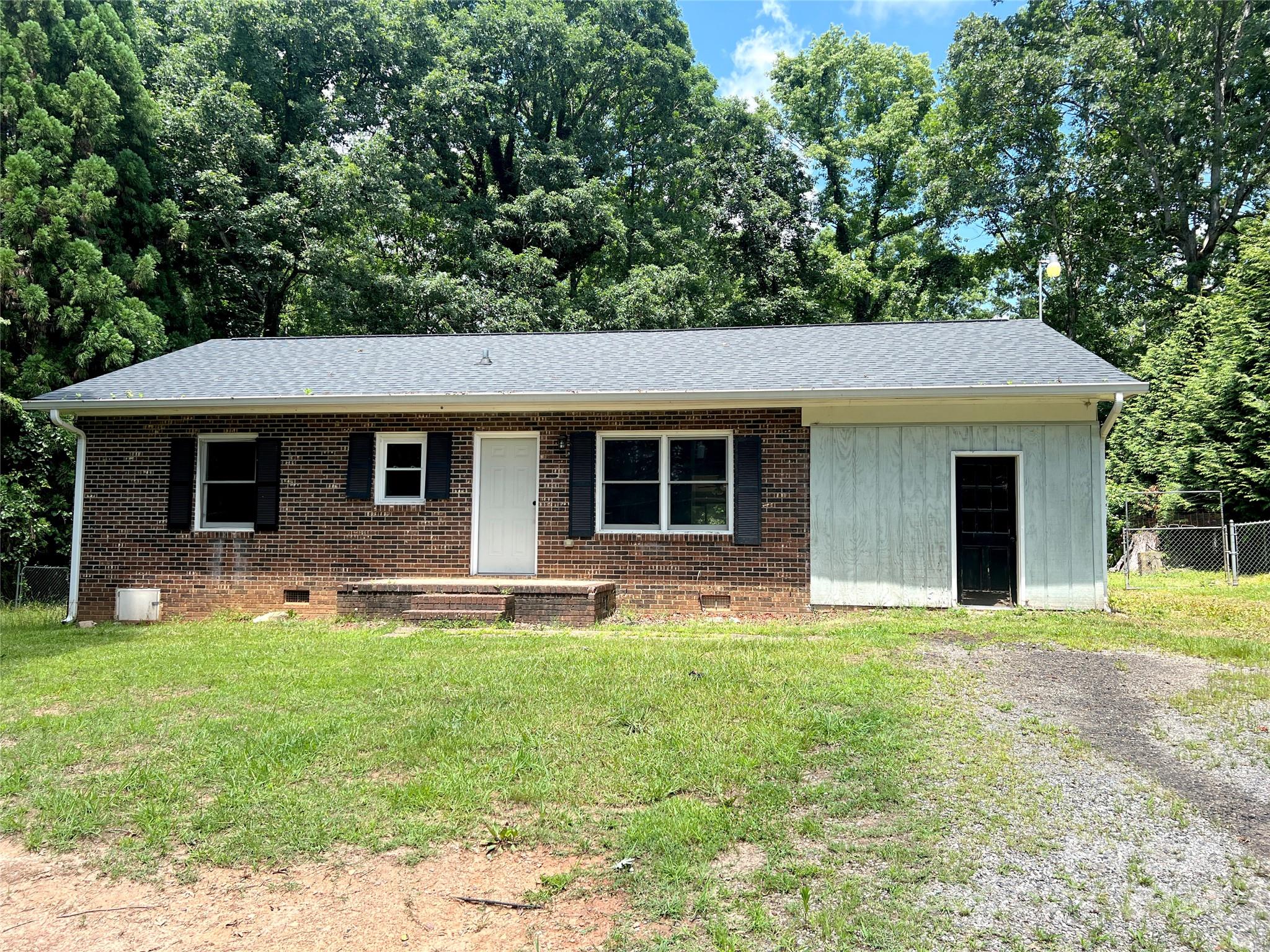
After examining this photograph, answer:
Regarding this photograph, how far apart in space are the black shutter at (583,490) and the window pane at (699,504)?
3.38 feet

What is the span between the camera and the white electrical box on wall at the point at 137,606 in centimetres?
1113

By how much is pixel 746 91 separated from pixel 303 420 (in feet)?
68.5

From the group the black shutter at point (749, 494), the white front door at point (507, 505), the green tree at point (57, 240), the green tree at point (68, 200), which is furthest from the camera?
the green tree at point (68, 200)

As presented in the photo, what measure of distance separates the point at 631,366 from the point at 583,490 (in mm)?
2180

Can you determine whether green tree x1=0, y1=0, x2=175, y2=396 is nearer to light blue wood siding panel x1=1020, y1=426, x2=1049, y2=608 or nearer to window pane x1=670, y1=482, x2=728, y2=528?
window pane x1=670, y1=482, x2=728, y2=528

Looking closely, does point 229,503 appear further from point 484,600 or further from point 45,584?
point 45,584

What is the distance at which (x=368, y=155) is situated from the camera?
21781 millimetres

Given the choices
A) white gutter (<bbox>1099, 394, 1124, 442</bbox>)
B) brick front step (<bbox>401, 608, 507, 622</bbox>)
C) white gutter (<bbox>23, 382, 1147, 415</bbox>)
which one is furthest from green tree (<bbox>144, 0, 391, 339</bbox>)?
white gutter (<bbox>1099, 394, 1124, 442</bbox>)

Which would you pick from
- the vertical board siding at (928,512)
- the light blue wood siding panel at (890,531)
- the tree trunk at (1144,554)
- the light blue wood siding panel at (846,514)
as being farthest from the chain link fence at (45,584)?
the tree trunk at (1144,554)

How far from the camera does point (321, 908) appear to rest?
310 centimetres

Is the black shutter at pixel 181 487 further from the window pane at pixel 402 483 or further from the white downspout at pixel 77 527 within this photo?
the window pane at pixel 402 483

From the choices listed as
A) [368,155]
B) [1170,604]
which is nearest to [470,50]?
[368,155]

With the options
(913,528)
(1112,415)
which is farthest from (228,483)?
(1112,415)

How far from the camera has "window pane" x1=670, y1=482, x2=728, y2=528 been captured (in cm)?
1089
